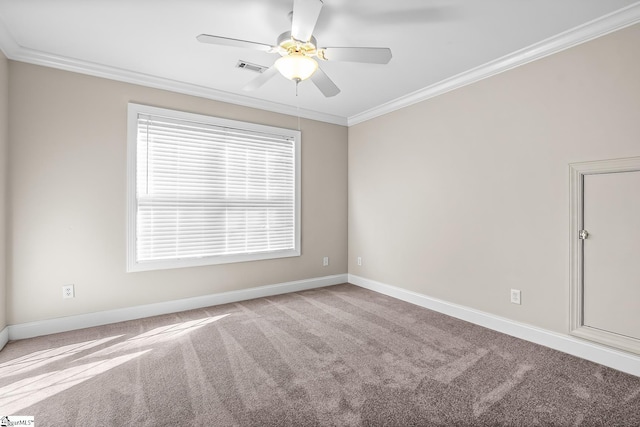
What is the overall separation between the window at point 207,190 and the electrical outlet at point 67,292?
0.52m

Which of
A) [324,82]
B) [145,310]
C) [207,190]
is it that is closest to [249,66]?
[324,82]

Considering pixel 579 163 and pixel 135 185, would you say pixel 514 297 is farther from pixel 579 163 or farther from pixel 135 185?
pixel 135 185

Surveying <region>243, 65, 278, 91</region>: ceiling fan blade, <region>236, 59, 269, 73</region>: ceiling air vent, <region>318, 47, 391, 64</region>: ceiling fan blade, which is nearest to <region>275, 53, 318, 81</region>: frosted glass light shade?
<region>318, 47, 391, 64</region>: ceiling fan blade

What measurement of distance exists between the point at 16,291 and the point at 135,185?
1.37 meters

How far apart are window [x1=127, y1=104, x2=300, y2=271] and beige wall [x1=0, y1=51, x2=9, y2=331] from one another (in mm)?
936

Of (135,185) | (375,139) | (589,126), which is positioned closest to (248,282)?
(135,185)

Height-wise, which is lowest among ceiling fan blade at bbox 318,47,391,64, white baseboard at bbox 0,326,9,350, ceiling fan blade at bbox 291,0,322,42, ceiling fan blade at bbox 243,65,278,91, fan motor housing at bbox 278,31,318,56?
white baseboard at bbox 0,326,9,350

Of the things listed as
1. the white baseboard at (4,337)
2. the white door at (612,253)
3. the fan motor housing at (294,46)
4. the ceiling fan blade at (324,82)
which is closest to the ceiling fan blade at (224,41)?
the fan motor housing at (294,46)

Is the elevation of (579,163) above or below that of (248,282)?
above

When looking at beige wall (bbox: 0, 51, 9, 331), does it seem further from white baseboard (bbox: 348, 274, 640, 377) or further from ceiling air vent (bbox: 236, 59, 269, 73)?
white baseboard (bbox: 348, 274, 640, 377)

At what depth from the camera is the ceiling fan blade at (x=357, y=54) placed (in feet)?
6.85

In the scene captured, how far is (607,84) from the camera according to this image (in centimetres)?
236

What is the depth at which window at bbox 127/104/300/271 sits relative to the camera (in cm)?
338

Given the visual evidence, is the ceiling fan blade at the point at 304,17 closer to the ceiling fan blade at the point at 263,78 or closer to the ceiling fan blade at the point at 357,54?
the ceiling fan blade at the point at 357,54
